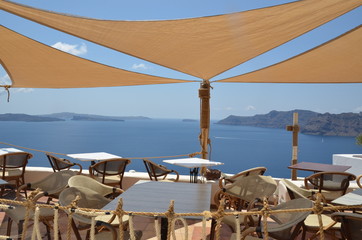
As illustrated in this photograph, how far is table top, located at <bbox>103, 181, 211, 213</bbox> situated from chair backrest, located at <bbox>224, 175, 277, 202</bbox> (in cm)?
57

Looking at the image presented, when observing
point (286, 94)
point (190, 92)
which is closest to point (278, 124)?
point (286, 94)

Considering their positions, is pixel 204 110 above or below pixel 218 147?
above

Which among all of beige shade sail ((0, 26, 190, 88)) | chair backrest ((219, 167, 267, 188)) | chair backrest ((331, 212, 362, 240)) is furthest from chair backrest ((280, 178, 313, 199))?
beige shade sail ((0, 26, 190, 88))

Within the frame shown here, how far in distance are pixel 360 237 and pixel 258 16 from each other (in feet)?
6.60

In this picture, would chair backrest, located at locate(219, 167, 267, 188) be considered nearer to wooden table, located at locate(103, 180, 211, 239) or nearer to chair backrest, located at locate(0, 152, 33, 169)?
wooden table, located at locate(103, 180, 211, 239)

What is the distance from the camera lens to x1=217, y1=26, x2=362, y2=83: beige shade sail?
3896mm

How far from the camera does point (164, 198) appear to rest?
335 cm

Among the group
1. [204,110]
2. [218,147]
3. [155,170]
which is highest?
[204,110]

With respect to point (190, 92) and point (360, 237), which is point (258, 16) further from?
point (190, 92)

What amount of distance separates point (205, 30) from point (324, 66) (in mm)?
2309

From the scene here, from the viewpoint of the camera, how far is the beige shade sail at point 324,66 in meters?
3.90

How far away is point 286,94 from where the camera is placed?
77.8 metres

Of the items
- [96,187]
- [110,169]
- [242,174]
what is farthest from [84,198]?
[242,174]

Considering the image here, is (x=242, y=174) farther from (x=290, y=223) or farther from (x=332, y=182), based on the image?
(x=290, y=223)
